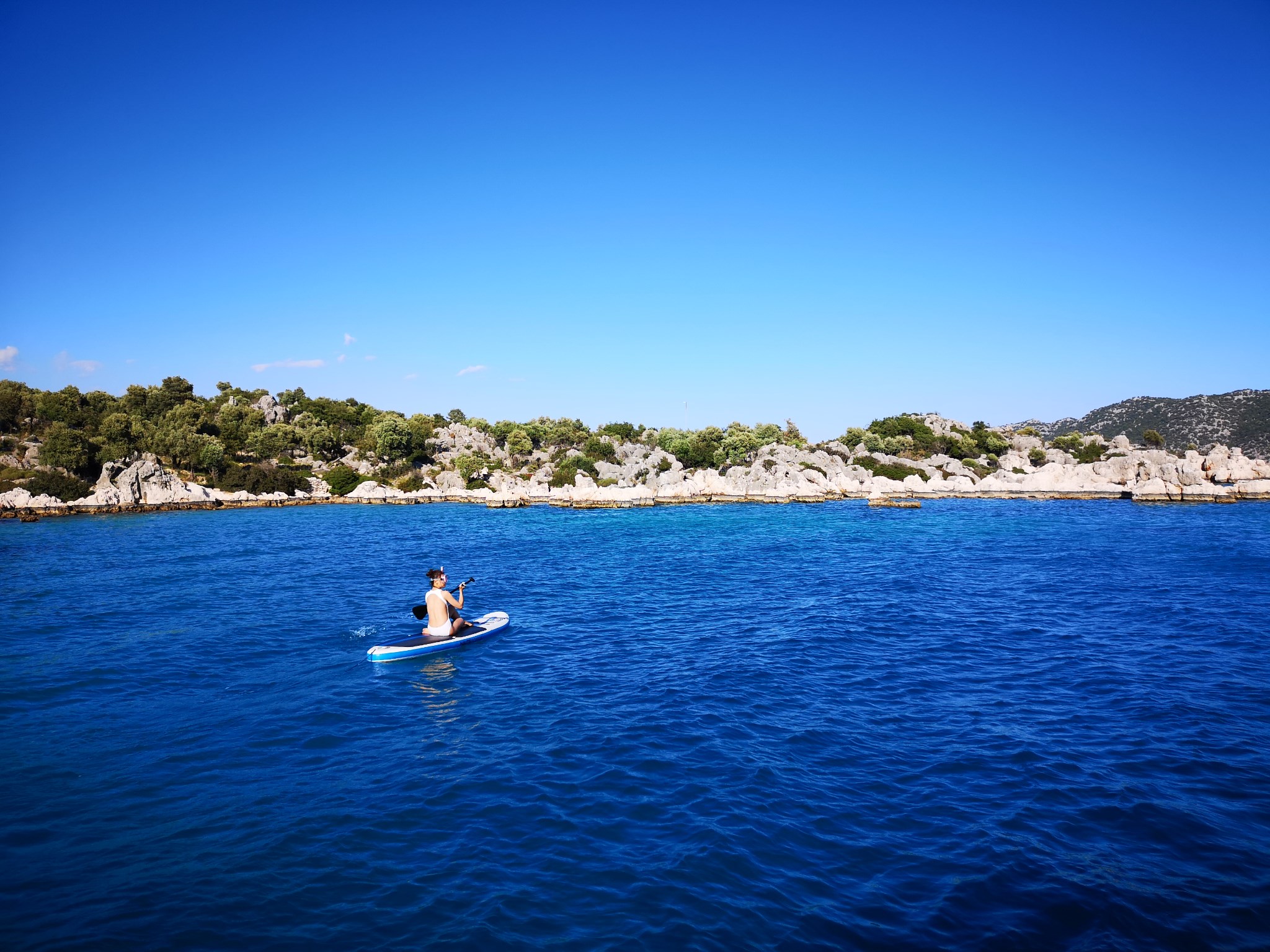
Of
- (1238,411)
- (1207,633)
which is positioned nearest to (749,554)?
(1207,633)

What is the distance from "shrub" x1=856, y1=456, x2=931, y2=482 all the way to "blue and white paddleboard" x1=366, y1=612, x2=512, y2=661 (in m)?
82.9

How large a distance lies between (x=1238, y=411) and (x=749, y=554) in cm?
19665

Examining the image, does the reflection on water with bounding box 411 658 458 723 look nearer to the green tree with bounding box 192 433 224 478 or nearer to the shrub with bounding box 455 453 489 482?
the shrub with bounding box 455 453 489 482

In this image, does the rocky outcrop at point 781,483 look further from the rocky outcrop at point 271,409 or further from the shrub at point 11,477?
the rocky outcrop at point 271,409

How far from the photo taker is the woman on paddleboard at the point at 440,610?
22.0 metres

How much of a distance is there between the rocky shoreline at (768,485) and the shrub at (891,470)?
1.21ft

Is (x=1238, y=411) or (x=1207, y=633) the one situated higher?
(x=1238, y=411)

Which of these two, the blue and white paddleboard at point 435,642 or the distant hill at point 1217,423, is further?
the distant hill at point 1217,423

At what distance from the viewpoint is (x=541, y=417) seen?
14362 cm

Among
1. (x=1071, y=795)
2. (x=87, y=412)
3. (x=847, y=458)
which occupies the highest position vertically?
(x=87, y=412)

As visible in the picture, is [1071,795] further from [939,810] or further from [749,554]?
[749,554]

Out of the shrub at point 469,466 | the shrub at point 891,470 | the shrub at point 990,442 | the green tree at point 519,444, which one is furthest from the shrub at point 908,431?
the shrub at point 469,466

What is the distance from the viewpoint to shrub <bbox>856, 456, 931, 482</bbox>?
99.1 m

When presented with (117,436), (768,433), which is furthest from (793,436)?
(117,436)
